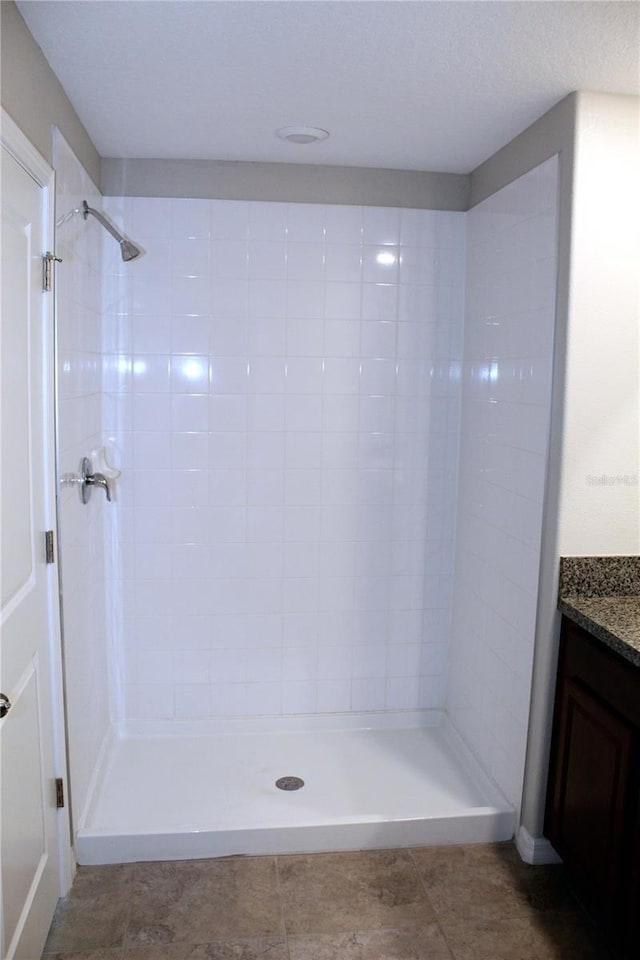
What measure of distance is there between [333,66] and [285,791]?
2.39 meters

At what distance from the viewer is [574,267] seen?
2.21 metres

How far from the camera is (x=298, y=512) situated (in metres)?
3.18

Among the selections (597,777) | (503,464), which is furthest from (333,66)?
(597,777)

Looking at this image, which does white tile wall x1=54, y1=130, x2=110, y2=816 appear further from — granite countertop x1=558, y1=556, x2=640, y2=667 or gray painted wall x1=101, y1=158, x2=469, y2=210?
granite countertop x1=558, y1=556, x2=640, y2=667

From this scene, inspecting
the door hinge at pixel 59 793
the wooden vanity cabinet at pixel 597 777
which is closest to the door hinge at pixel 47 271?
the door hinge at pixel 59 793

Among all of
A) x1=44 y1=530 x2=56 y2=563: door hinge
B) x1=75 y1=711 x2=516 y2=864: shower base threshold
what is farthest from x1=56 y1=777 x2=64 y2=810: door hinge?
x1=44 y1=530 x2=56 y2=563: door hinge

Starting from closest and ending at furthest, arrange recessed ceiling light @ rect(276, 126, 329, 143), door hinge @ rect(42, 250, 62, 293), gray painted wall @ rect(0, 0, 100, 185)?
1. gray painted wall @ rect(0, 0, 100, 185)
2. door hinge @ rect(42, 250, 62, 293)
3. recessed ceiling light @ rect(276, 126, 329, 143)

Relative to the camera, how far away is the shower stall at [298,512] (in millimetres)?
2814

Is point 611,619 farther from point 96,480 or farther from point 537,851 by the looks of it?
point 96,480

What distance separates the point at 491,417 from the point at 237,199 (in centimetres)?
129

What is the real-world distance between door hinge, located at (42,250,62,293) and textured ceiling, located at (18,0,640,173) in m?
0.51

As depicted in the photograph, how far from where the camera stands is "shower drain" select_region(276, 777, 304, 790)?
2.87 meters

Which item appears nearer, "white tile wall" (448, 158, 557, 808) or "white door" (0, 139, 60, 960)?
"white door" (0, 139, 60, 960)

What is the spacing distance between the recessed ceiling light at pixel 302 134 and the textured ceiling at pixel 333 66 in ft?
0.16
